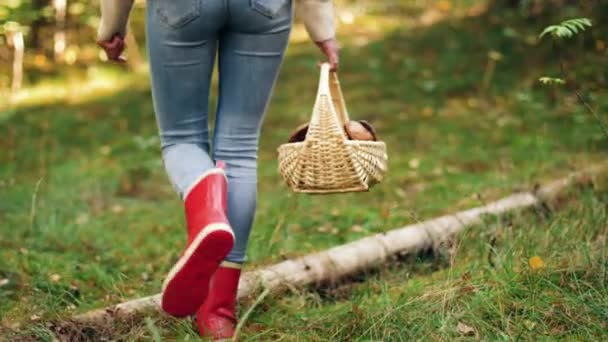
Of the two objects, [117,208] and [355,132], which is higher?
[355,132]

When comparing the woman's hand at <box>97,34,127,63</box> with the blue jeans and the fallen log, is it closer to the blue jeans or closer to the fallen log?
the blue jeans

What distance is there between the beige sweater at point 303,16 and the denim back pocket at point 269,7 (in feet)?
0.52

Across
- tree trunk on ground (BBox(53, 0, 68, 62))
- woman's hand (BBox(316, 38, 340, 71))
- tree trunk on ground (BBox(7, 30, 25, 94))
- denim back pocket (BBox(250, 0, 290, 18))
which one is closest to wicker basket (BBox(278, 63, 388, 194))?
woman's hand (BBox(316, 38, 340, 71))

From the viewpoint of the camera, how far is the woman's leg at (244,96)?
266cm

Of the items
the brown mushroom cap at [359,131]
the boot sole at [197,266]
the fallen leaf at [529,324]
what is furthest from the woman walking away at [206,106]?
the fallen leaf at [529,324]

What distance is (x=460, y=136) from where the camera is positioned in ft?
20.5

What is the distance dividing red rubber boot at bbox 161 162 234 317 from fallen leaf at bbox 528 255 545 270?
1.14m

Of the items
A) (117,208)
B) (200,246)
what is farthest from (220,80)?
(117,208)

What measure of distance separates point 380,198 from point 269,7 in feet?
8.51

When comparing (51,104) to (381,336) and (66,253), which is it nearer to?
(66,253)

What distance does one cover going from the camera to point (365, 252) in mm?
3775

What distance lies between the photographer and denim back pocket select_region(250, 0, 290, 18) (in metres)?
2.56

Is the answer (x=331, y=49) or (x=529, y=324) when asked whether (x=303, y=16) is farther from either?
(x=529, y=324)

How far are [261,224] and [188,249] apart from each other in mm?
2122
